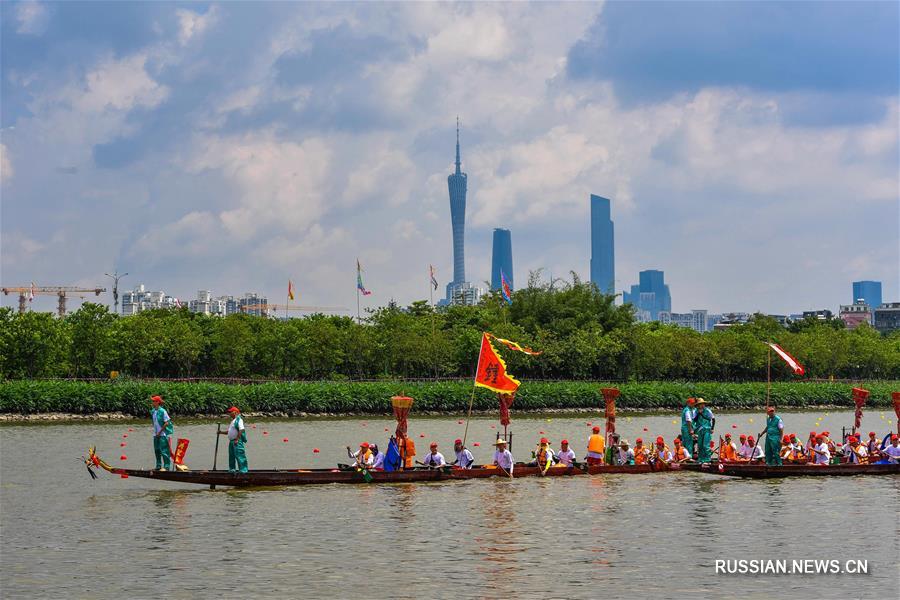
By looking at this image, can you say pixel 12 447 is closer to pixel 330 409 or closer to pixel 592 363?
pixel 330 409

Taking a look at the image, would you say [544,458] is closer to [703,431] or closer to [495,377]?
[495,377]

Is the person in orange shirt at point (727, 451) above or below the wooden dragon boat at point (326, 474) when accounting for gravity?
above

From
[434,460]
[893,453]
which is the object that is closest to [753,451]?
[893,453]

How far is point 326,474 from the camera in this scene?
34.3 metres

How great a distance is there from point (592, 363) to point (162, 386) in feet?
140

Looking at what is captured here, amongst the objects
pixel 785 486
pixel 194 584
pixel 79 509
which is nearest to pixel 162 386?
pixel 79 509

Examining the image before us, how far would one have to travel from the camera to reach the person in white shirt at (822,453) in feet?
126

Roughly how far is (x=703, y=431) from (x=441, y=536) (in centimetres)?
1292

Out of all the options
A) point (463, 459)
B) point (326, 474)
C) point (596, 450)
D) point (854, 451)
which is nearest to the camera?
point (326, 474)

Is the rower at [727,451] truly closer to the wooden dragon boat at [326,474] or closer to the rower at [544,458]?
the wooden dragon boat at [326,474]

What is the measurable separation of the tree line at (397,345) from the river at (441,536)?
3948cm

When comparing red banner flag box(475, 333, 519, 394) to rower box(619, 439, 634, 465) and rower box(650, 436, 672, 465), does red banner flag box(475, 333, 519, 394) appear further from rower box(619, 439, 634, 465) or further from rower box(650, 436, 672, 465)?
rower box(650, 436, 672, 465)

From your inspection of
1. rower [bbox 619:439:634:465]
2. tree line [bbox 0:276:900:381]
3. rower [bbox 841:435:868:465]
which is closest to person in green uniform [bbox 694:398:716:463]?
rower [bbox 619:439:634:465]

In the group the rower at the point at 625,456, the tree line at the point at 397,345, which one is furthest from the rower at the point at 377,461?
the tree line at the point at 397,345
